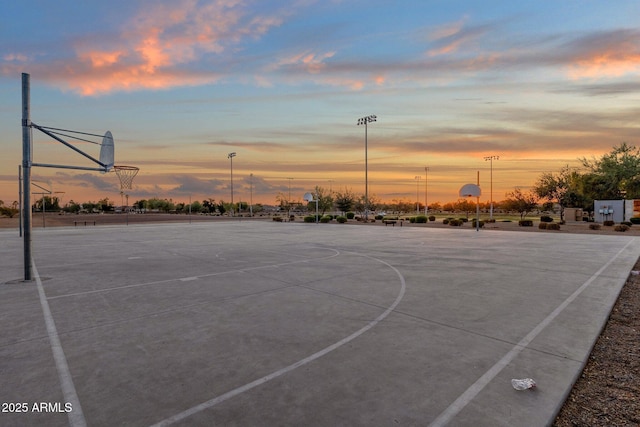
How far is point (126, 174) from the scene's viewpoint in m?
20.0

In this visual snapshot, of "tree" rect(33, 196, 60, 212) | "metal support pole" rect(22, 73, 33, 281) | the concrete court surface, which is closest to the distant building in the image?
the concrete court surface

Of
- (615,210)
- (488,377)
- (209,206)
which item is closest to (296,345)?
(488,377)

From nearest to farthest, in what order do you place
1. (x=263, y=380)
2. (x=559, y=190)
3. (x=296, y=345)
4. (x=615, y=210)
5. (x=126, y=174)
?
(x=263, y=380) → (x=296, y=345) → (x=126, y=174) → (x=615, y=210) → (x=559, y=190)

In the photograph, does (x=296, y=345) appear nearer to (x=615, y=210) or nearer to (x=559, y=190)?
(x=615, y=210)

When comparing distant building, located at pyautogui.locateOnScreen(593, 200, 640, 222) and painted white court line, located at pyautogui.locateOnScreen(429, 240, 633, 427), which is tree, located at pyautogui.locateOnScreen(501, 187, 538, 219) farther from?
painted white court line, located at pyautogui.locateOnScreen(429, 240, 633, 427)

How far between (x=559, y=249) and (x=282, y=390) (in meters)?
19.3

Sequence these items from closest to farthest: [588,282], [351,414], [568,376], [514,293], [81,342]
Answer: [351,414]
[568,376]
[81,342]
[514,293]
[588,282]

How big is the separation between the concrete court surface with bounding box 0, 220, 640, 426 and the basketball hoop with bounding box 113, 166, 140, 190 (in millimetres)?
8955

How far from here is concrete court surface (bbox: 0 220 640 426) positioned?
3.89 metres

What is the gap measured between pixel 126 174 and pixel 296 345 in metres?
18.5

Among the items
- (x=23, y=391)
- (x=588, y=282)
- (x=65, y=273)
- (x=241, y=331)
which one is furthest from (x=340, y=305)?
(x=65, y=273)

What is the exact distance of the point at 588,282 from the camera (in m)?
10.4

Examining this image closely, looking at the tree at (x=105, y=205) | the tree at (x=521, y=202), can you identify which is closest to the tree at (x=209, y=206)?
the tree at (x=105, y=205)

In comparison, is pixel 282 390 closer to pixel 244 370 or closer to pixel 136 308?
pixel 244 370
